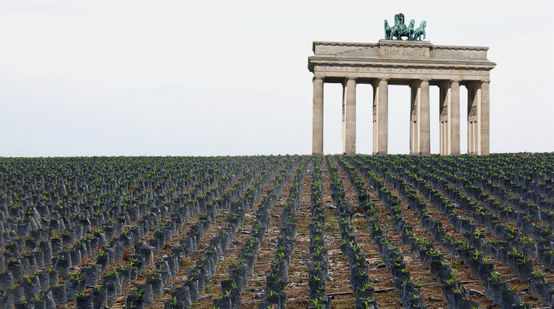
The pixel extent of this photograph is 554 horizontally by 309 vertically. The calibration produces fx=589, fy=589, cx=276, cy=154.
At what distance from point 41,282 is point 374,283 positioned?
648 centimetres

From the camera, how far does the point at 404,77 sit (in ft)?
192

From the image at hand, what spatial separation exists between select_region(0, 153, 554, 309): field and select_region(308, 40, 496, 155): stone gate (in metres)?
32.0

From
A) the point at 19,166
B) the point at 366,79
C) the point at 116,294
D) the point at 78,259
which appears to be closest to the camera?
the point at 116,294

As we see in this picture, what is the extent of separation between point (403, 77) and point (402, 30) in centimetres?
516

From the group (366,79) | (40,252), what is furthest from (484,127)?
(40,252)

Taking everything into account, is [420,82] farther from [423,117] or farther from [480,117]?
[480,117]

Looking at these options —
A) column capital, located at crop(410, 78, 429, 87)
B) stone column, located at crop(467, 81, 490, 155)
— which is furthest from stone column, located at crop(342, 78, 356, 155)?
stone column, located at crop(467, 81, 490, 155)

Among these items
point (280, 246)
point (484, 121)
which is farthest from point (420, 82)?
point (280, 246)

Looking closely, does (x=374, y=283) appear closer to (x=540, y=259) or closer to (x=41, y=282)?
(x=540, y=259)

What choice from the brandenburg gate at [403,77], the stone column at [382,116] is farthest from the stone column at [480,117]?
the stone column at [382,116]

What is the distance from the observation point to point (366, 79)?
60.0m

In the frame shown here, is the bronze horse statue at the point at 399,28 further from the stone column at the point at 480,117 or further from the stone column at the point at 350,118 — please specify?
the stone column at the point at 480,117

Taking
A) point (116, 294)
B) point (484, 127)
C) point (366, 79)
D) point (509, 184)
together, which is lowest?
point (116, 294)

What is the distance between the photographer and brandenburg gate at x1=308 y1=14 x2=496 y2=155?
57812 mm
